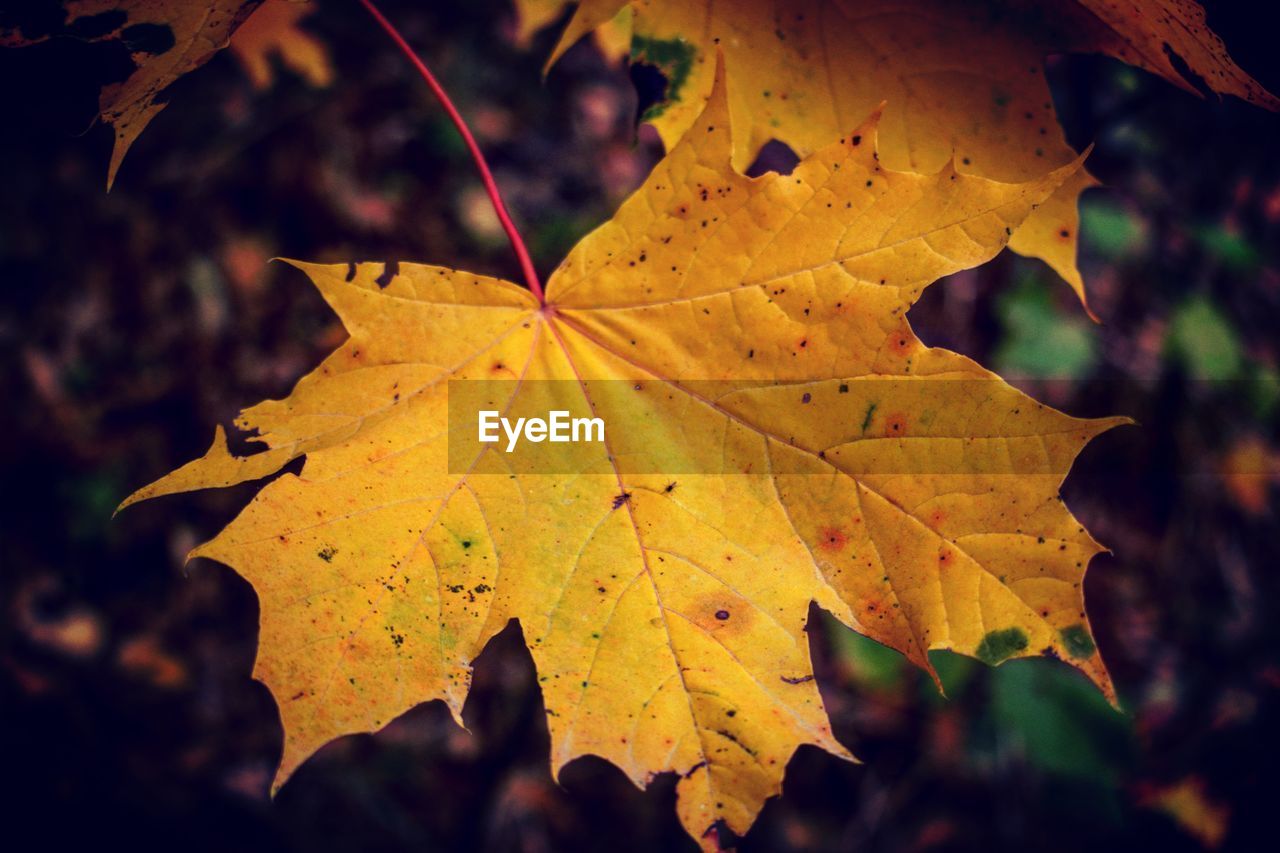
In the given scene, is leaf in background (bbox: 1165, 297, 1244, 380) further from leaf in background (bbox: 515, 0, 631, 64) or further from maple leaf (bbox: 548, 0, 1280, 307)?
leaf in background (bbox: 515, 0, 631, 64)

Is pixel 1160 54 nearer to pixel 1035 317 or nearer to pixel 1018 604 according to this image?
pixel 1018 604

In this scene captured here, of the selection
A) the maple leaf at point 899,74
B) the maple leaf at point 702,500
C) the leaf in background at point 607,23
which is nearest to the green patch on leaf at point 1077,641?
the maple leaf at point 702,500

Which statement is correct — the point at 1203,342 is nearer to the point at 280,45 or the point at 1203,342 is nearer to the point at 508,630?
the point at 508,630

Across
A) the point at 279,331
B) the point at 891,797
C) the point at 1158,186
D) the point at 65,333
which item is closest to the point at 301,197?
the point at 279,331

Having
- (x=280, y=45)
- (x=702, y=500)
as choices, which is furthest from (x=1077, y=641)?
(x=280, y=45)

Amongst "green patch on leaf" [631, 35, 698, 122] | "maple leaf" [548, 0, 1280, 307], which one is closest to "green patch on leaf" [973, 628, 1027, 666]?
"maple leaf" [548, 0, 1280, 307]

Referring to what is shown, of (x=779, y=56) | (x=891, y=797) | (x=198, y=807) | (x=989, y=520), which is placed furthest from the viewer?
(x=891, y=797)

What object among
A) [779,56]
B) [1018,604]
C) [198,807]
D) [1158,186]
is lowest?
[198,807]
